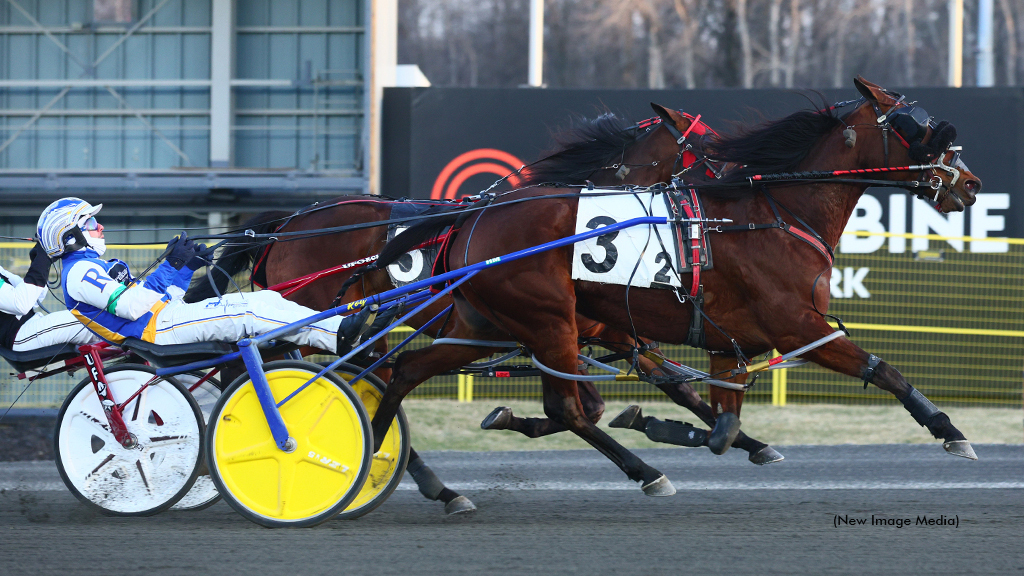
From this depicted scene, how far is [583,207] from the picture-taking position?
456cm

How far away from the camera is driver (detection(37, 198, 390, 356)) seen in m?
4.42

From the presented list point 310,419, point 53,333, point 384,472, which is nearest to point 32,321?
point 53,333

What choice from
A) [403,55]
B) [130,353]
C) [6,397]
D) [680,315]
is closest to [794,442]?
[680,315]

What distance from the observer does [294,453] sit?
429 centimetres

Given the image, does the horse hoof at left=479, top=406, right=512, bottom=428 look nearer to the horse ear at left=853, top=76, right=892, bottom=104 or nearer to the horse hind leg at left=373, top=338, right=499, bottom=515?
the horse hind leg at left=373, top=338, right=499, bottom=515

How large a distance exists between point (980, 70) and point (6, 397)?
9.20 meters

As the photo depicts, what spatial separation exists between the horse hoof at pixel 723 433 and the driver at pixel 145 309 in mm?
1591

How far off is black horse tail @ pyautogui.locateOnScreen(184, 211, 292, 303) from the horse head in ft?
10.5

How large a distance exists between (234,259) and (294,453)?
2.01 m

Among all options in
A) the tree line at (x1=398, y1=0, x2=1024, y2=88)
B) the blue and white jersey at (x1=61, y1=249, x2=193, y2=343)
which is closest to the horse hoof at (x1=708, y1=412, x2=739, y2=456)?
the blue and white jersey at (x1=61, y1=249, x2=193, y2=343)

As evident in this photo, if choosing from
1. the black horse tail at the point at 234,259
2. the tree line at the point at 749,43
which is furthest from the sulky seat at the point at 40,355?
the tree line at the point at 749,43

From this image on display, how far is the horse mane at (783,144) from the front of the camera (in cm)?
464

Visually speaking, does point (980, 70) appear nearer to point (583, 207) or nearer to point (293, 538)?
point (583, 207)

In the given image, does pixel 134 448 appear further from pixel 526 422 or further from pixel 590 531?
pixel 590 531
